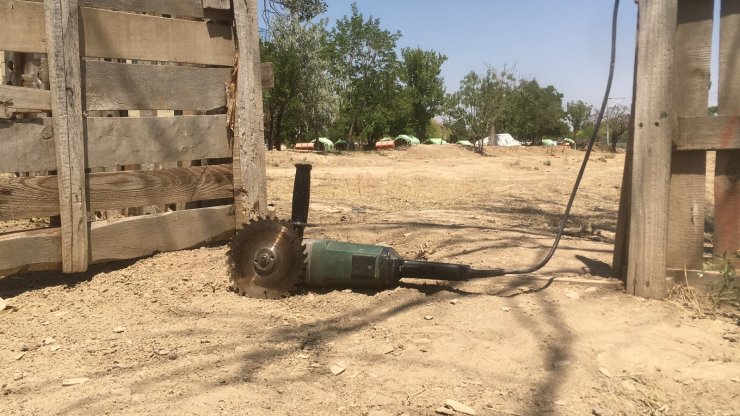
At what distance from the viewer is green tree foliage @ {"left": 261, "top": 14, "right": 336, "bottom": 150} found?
117ft

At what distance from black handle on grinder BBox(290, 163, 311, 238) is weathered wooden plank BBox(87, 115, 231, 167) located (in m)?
1.21

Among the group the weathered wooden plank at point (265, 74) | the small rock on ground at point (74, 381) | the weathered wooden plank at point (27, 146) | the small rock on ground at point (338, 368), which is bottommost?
the small rock on ground at point (74, 381)

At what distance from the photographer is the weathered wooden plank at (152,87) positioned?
438 centimetres

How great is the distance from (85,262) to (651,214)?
3725mm

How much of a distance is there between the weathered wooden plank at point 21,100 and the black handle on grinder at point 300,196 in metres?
1.70

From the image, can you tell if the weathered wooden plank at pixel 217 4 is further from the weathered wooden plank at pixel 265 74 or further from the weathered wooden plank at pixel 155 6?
the weathered wooden plank at pixel 265 74

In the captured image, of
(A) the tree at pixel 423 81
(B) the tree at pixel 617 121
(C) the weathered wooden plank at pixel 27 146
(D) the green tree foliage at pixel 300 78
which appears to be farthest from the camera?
(A) the tree at pixel 423 81

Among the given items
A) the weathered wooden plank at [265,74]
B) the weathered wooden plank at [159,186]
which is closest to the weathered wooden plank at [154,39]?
the weathered wooden plank at [265,74]

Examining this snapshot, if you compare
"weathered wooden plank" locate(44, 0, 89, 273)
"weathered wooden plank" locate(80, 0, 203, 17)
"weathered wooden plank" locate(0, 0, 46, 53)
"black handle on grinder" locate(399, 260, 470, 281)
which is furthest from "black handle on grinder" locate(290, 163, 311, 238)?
"weathered wooden plank" locate(0, 0, 46, 53)

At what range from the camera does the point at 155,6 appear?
15.4ft

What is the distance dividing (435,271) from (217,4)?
2.71m

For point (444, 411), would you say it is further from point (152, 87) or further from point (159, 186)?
point (152, 87)

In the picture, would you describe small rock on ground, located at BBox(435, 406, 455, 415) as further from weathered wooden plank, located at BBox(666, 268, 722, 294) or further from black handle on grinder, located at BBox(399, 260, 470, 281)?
weathered wooden plank, located at BBox(666, 268, 722, 294)

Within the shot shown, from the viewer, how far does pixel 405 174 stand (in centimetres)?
→ 1972
